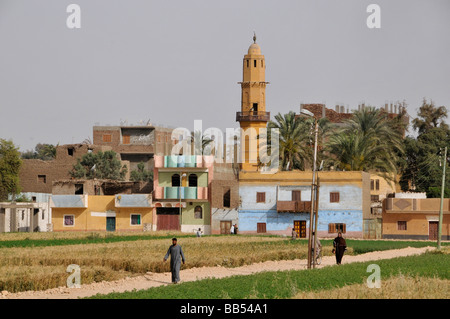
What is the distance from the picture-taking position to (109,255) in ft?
137

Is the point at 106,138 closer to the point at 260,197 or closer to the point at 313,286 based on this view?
the point at 260,197

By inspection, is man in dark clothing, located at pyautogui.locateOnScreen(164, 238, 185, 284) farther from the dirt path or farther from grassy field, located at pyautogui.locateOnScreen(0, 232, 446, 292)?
grassy field, located at pyautogui.locateOnScreen(0, 232, 446, 292)

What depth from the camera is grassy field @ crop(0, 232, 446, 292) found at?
31.8 m

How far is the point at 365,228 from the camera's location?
70.6 meters

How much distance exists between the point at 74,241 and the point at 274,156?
2420cm

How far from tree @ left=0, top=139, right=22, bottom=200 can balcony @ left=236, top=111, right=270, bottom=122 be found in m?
26.0

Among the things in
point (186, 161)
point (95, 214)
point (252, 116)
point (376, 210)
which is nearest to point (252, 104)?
point (252, 116)

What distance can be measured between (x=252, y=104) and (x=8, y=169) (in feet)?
92.2

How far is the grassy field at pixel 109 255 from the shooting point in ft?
104

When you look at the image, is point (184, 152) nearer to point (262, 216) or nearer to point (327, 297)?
point (262, 216)

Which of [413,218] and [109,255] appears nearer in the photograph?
[109,255]

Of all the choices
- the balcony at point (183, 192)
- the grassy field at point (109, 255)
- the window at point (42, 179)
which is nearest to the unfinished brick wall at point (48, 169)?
the window at point (42, 179)

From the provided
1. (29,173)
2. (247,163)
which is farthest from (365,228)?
(29,173)

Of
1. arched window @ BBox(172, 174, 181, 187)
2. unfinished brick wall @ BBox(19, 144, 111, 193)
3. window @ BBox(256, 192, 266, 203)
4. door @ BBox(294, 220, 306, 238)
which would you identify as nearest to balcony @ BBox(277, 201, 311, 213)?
door @ BBox(294, 220, 306, 238)
